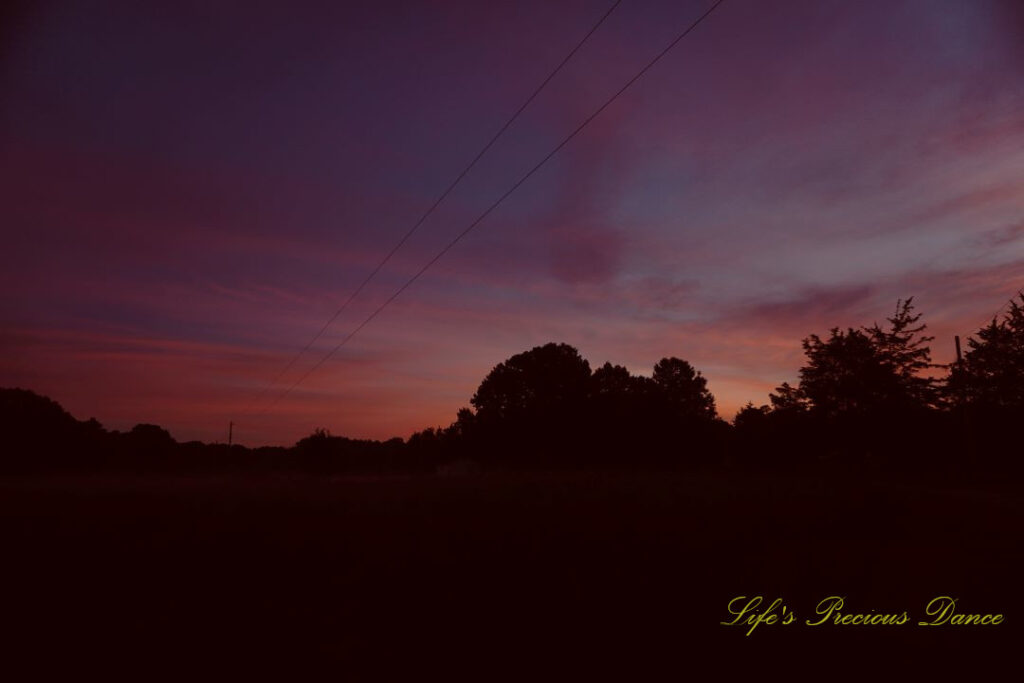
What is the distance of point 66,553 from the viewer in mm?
10227

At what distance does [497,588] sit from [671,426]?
47.3 m

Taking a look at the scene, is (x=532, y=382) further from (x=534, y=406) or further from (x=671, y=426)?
(x=671, y=426)

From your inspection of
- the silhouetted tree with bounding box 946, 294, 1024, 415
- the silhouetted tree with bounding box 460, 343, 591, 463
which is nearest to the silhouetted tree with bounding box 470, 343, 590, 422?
the silhouetted tree with bounding box 460, 343, 591, 463

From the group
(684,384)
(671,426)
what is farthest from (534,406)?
(684,384)

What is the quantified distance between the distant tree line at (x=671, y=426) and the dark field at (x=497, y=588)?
76.1 feet

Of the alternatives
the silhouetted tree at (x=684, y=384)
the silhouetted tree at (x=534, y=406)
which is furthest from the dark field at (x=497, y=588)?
the silhouetted tree at (x=684, y=384)

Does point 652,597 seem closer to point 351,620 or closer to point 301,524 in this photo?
point 351,620

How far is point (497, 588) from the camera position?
8211 mm

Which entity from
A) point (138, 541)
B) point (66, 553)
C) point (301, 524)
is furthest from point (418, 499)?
point (66, 553)

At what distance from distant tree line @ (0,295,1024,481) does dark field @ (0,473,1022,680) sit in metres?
23.2

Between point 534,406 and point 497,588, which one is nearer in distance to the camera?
point 497,588

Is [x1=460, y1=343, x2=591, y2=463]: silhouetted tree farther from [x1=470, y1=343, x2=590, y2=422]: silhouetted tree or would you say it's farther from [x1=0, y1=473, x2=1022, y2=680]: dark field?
[x1=0, y1=473, x2=1022, y2=680]: dark field

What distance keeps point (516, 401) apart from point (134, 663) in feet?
189

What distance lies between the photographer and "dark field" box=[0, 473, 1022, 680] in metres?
6.22
